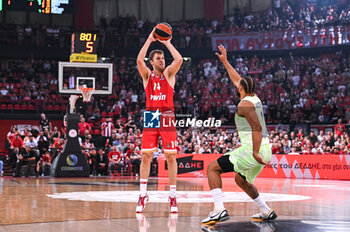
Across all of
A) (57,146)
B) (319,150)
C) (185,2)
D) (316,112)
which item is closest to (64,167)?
(57,146)

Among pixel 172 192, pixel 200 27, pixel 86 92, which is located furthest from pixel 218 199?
pixel 200 27

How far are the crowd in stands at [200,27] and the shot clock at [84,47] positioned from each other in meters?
14.1

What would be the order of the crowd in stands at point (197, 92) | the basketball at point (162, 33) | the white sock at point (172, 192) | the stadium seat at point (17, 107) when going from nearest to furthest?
the white sock at point (172, 192) < the basketball at point (162, 33) < the crowd in stands at point (197, 92) < the stadium seat at point (17, 107)

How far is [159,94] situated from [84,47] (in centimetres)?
1000

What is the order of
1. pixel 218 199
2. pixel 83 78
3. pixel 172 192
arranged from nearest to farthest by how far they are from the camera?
pixel 218 199 < pixel 172 192 < pixel 83 78

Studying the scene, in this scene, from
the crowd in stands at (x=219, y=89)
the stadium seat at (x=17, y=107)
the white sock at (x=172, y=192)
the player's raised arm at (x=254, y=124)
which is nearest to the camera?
the player's raised arm at (x=254, y=124)

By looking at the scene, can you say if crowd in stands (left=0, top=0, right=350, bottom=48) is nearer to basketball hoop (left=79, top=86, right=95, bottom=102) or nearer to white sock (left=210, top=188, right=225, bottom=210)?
basketball hoop (left=79, top=86, right=95, bottom=102)

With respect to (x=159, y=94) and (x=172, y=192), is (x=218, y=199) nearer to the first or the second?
(x=172, y=192)

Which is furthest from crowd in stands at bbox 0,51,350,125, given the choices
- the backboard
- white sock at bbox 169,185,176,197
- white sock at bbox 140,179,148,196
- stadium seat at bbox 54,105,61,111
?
white sock at bbox 169,185,176,197

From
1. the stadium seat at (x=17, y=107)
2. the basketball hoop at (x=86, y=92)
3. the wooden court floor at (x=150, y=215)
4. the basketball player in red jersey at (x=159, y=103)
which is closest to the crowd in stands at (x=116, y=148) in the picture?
the basketball hoop at (x=86, y=92)

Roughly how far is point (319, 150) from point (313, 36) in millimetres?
11543

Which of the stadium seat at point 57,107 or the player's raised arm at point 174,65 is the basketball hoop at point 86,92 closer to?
the player's raised arm at point 174,65

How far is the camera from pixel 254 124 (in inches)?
222

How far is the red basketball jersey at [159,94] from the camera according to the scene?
7.09 meters
